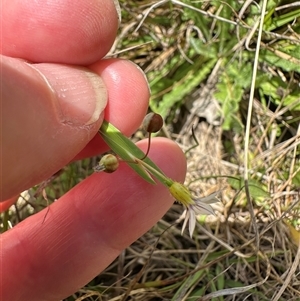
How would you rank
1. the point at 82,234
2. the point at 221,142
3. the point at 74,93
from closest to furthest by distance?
the point at 74,93 → the point at 82,234 → the point at 221,142

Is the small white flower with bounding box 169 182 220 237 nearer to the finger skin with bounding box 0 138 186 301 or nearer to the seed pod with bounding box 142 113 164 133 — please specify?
the seed pod with bounding box 142 113 164 133

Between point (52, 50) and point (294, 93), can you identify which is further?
point (294, 93)

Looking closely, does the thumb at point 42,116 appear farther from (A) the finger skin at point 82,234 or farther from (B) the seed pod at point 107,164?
(A) the finger skin at point 82,234

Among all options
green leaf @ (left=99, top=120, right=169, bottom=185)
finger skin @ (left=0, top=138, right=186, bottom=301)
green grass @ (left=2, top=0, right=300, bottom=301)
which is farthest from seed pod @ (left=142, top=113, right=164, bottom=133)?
green grass @ (left=2, top=0, right=300, bottom=301)

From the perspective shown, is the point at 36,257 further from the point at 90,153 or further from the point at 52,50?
the point at 52,50

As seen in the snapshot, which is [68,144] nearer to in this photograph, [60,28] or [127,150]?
[127,150]

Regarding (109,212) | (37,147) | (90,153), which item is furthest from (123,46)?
(37,147)

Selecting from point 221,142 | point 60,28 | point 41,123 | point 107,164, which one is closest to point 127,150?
point 107,164
